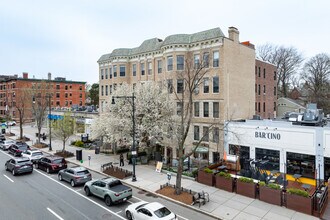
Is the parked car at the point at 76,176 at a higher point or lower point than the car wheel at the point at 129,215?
higher

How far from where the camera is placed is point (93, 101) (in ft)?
270

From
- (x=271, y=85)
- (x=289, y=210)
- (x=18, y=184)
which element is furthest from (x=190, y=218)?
(x=271, y=85)

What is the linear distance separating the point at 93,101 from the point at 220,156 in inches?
2557

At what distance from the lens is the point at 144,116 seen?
25062 millimetres

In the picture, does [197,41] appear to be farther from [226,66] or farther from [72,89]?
[72,89]

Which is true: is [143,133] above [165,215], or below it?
above

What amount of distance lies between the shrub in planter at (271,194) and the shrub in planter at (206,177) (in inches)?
152

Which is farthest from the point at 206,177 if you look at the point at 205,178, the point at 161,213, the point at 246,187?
the point at 161,213

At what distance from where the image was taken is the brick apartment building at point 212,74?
87.4ft

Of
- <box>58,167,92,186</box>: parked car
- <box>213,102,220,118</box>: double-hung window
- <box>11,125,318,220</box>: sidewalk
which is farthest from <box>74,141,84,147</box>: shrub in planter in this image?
<box>213,102,220,118</box>: double-hung window

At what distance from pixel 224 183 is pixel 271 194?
3.48 meters

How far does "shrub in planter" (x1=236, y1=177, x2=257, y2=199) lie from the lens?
1627cm

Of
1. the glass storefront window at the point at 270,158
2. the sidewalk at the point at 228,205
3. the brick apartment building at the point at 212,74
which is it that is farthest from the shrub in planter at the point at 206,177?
the glass storefront window at the point at 270,158

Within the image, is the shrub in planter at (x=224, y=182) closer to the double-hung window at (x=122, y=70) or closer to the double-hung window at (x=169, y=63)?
the double-hung window at (x=169, y=63)
